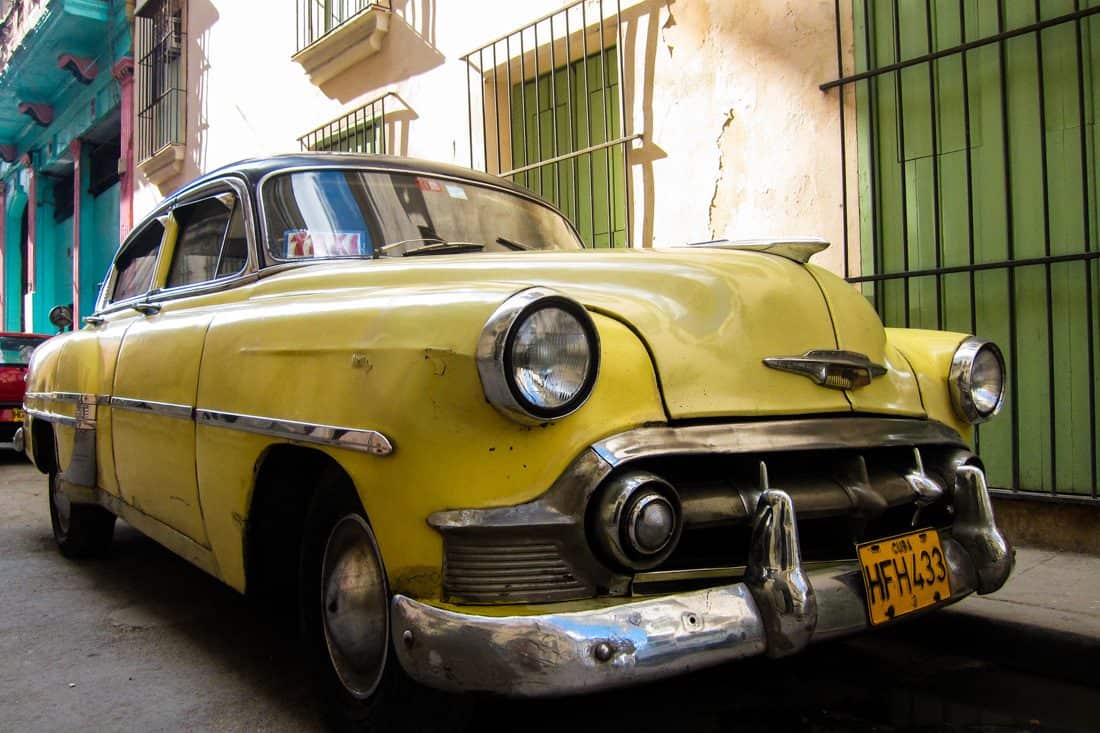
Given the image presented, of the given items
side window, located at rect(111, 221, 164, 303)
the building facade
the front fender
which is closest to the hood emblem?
the front fender

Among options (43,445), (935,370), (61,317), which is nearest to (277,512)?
(935,370)

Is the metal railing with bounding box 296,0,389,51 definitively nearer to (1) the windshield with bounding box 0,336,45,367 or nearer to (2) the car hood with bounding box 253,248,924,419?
(1) the windshield with bounding box 0,336,45,367

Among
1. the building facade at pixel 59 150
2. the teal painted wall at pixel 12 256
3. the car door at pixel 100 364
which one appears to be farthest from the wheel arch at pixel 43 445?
the teal painted wall at pixel 12 256

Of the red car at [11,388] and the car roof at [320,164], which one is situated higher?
the car roof at [320,164]

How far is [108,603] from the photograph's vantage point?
143 inches

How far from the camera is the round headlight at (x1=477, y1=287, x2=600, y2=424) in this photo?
175cm

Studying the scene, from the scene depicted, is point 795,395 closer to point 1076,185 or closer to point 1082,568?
point 1082,568

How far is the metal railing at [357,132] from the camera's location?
8.28 meters

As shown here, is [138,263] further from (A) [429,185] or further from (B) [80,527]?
(A) [429,185]

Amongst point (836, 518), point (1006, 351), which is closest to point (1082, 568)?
point (1006, 351)

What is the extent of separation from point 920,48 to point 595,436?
143 inches

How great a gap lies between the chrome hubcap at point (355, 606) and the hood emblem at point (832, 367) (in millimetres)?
1012

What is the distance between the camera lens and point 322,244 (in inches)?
111

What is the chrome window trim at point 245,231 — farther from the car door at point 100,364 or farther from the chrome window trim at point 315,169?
the car door at point 100,364
